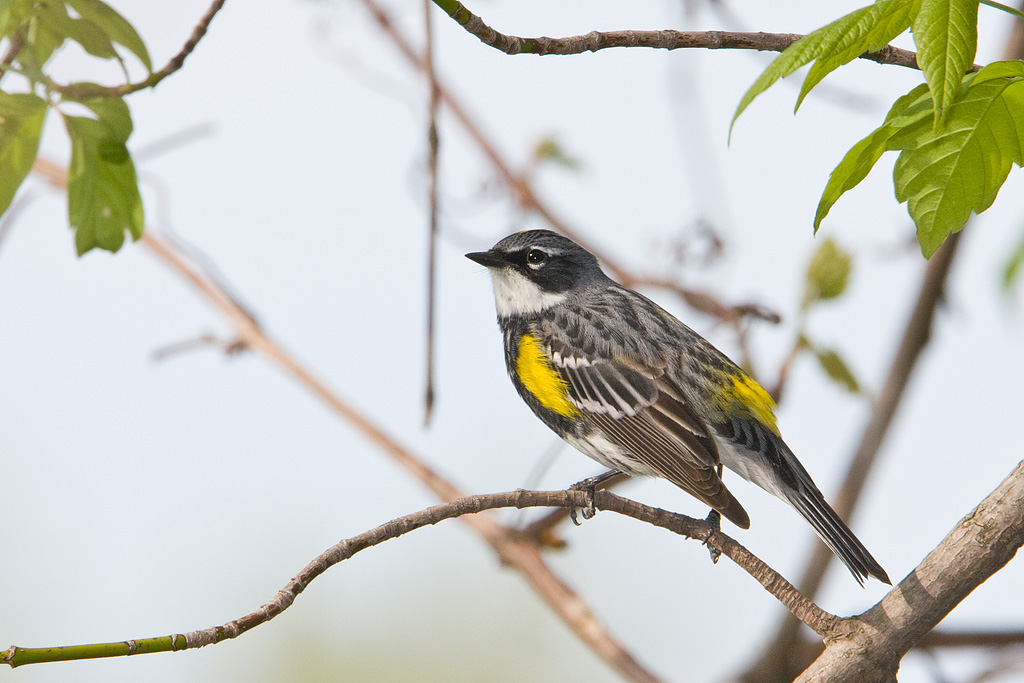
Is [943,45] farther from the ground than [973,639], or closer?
farther from the ground

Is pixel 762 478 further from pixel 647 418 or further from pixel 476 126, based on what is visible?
pixel 476 126

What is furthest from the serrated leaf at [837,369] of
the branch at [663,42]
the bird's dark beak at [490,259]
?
the branch at [663,42]

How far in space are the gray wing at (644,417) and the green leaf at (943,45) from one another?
1.90 m

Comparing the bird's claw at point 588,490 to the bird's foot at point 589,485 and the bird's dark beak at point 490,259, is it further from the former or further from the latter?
the bird's dark beak at point 490,259

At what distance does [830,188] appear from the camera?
6.30 ft

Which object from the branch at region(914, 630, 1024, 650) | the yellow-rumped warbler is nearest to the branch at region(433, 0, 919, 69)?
the yellow-rumped warbler

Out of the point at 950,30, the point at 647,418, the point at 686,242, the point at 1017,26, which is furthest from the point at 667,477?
the point at 1017,26

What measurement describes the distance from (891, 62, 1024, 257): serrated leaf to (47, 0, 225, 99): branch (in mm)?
1753

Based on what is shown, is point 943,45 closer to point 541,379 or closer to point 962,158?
point 962,158

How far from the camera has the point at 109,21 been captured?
2363mm

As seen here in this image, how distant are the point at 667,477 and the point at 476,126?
239 cm

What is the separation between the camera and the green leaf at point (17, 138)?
2.38m

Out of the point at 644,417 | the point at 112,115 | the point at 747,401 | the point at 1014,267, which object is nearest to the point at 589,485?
the point at 644,417

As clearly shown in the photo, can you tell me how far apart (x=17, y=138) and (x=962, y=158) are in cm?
224
